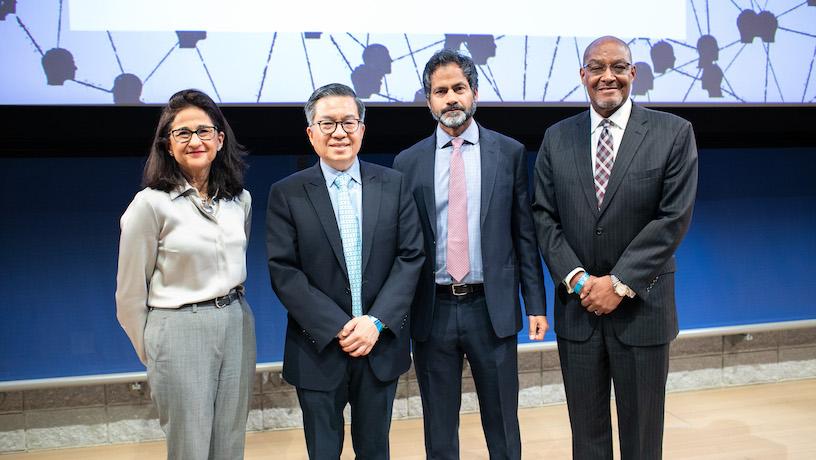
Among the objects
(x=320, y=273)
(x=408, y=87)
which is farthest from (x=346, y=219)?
(x=408, y=87)

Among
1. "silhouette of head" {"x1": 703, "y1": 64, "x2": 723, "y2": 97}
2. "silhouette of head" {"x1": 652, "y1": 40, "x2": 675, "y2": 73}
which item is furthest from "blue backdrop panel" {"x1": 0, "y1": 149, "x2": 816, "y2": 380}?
"silhouette of head" {"x1": 703, "y1": 64, "x2": 723, "y2": 97}

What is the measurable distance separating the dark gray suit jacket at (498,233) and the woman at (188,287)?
58 centimetres

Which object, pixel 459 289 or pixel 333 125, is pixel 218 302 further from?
pixel 459 289

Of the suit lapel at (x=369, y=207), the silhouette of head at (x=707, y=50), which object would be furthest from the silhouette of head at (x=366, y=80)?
the silhouette of head at (x=707, y=50)

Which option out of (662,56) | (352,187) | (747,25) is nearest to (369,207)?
(352,187)

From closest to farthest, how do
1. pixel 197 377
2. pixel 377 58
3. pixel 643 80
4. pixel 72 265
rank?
pixel 197 377 < pixel 377 58 < pixel 72 265 < pixel 643 80

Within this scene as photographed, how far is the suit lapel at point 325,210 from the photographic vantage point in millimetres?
1985

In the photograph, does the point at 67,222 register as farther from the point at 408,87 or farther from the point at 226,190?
the point at 408,87

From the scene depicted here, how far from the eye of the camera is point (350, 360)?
2012mm

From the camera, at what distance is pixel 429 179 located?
2211 millimetres

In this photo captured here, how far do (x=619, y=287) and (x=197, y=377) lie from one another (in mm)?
1227

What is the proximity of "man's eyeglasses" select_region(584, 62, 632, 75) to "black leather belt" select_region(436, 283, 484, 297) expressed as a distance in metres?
0.75

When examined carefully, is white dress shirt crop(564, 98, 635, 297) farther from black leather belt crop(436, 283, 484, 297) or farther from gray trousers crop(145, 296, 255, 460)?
gray trousers crop(145, 296, 255, 460)

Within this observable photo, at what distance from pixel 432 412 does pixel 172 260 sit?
959 millimetres
